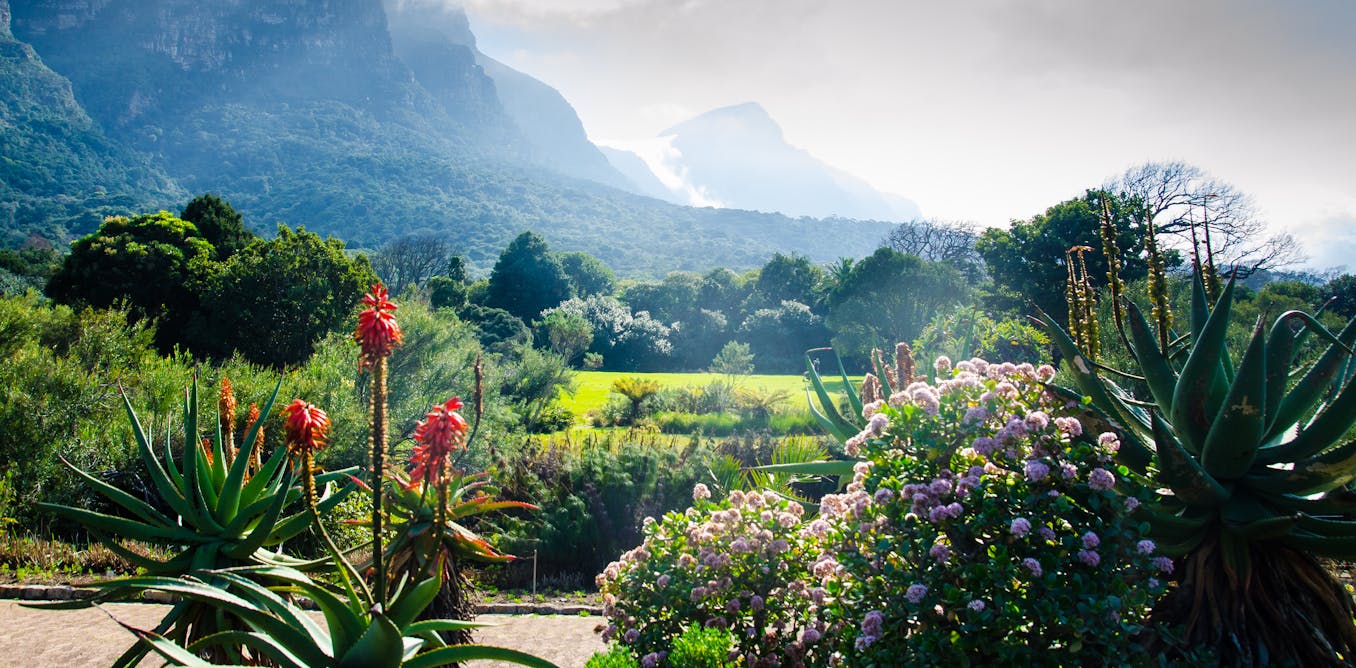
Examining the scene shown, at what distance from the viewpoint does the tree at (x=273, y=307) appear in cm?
2377

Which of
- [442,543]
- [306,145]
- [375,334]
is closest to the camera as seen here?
[375,334]

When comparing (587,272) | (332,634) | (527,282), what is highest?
(587,272)

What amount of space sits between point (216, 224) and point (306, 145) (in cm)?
11778

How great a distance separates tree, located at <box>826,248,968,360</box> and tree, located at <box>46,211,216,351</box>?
3028 cm

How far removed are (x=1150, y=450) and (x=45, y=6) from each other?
7691 inches

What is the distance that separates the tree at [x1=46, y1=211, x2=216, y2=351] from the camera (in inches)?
1025

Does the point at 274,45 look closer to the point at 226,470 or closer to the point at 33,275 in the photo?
the point at 33,275

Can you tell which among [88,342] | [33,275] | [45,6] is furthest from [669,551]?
[45,6]

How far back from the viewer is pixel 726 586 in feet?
14.9

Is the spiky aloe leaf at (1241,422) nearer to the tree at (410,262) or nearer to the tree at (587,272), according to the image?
the tree at (587,272)

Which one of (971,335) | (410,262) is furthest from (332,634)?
(410,262)

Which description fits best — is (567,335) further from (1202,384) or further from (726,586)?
(1202,384)

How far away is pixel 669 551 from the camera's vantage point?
4.95m

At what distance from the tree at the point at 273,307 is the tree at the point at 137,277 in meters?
2.51
